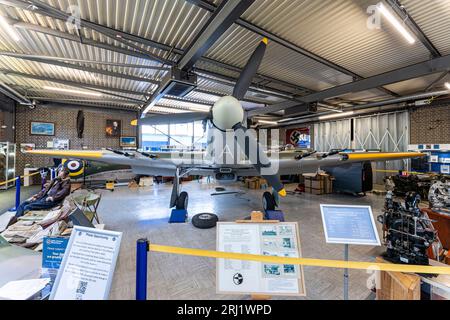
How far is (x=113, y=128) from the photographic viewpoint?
1152 cm

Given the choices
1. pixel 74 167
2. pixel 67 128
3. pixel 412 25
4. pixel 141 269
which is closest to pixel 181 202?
pixel 141 269

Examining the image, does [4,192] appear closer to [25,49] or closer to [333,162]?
[25,49]

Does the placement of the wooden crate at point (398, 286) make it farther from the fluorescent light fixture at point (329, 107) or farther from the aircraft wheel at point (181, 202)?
the fluorescent light fixture at point (329, 107)

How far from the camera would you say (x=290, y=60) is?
17.7ft

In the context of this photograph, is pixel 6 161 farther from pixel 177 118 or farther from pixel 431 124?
pixel 431 124

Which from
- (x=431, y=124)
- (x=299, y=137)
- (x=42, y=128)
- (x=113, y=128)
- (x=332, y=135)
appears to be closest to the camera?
(x=431, y=124)

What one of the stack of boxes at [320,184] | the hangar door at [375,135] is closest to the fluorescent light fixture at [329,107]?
A: the hangar door at [375,135]

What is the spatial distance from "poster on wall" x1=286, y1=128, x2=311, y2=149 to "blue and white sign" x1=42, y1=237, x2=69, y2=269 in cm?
1431

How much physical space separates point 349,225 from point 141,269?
2.04m

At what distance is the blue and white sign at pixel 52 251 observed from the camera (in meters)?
2.07

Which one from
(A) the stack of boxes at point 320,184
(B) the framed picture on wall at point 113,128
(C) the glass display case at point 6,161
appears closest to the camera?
(C) the glass display case at point 6,161

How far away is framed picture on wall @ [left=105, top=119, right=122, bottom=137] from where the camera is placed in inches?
448

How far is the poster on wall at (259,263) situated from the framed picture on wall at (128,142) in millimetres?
11873
